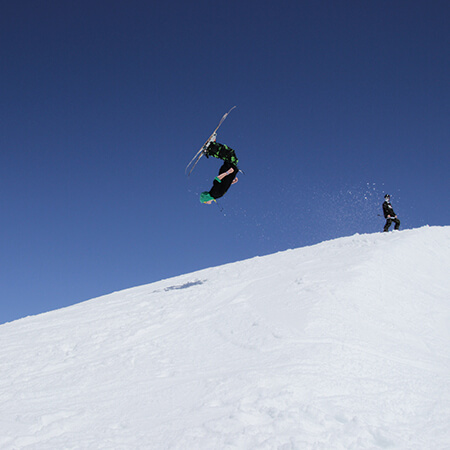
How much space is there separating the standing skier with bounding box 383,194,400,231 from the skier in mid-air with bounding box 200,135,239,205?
1045 centimetres

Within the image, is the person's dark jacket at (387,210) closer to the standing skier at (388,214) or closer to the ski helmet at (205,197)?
the standing skier at (388,214)

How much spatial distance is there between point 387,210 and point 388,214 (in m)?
0.22

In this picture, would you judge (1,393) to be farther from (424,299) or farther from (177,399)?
(424,299)

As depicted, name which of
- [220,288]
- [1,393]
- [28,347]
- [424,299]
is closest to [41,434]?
[1,393]

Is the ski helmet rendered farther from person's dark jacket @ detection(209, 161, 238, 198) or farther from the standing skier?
the standing skier

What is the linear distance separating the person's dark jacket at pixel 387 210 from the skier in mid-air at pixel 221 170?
34.3 ft

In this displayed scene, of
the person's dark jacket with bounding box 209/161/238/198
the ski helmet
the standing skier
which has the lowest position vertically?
the ski helmet

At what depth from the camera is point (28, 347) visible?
23.6 feet

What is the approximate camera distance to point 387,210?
1770 centimetres

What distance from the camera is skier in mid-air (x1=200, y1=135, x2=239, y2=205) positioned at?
10438 mm

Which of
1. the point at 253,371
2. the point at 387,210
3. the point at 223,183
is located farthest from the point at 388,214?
the point at 253,371

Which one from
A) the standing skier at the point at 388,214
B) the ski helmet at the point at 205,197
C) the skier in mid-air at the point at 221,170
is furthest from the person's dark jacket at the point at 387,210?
the ski helmet at the point at 205,197

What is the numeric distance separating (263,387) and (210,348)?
1.63 m

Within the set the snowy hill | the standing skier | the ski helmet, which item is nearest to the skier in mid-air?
the ski helmet
